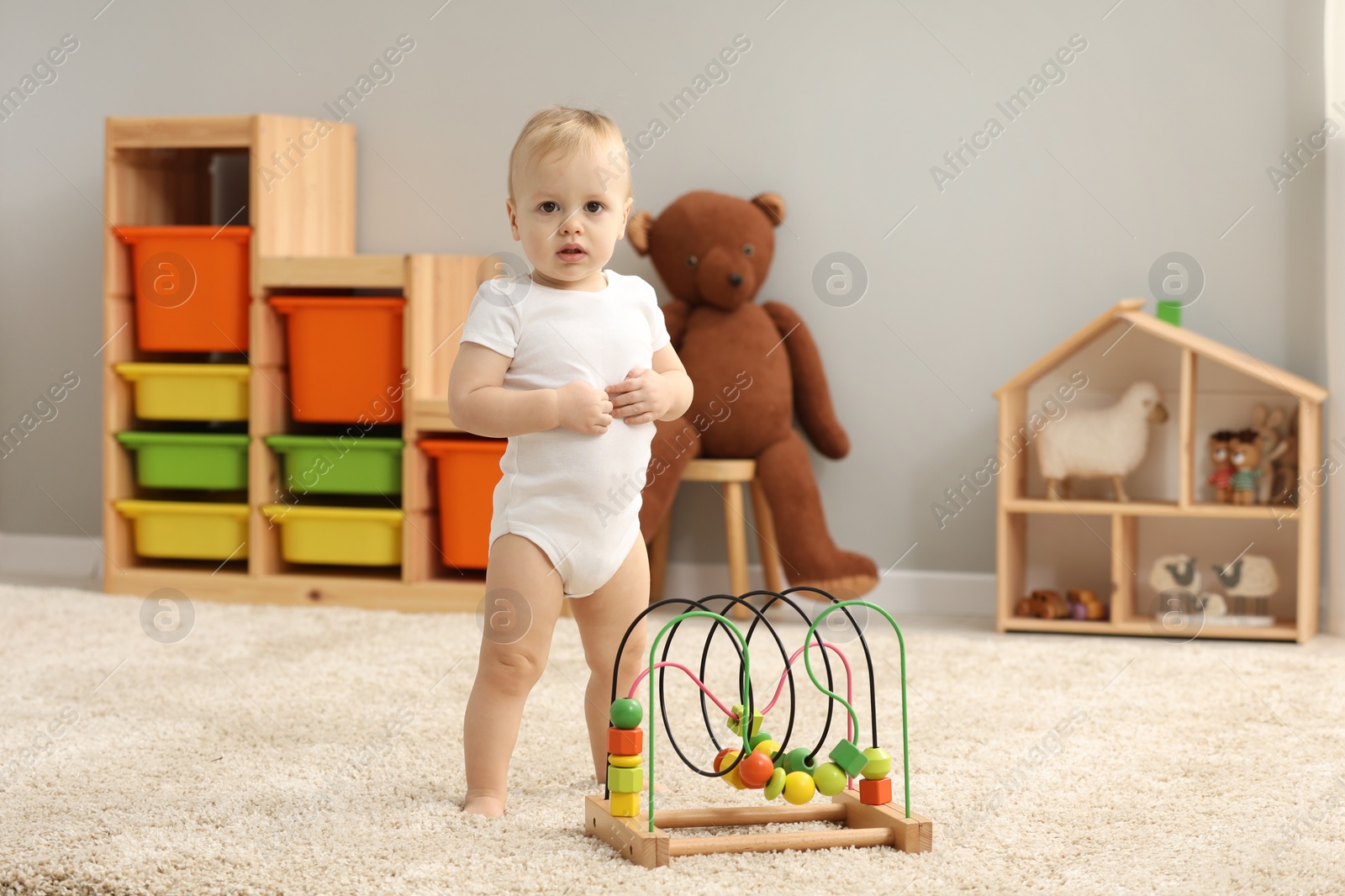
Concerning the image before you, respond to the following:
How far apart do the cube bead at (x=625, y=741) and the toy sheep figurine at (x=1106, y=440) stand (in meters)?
1.41

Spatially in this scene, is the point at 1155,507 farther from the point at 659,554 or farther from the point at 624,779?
the point at 624,779

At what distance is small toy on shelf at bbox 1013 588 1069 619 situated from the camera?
7.50ft

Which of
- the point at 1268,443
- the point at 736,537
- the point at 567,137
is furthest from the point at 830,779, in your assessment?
the point at 1268,443

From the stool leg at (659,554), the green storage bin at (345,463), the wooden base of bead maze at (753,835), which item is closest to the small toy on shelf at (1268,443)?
the stool leg at (659,554)

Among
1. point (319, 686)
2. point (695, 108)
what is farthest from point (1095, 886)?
point (695, 108)

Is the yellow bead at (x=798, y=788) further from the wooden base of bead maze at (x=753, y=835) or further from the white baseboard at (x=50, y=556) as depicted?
the white baseboard at (x=50, y=556)

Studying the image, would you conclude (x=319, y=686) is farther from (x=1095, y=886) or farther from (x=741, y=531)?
(x=1095, y=886)

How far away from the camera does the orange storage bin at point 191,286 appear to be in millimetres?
2512

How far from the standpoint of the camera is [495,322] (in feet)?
3.91

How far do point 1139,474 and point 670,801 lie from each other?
58.8 inches

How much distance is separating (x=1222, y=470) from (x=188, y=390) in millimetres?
2022

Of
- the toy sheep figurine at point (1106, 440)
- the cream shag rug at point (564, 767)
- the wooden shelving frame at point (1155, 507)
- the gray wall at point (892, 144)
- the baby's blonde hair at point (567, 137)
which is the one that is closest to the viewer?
the cream shag rug at point (564, 767)

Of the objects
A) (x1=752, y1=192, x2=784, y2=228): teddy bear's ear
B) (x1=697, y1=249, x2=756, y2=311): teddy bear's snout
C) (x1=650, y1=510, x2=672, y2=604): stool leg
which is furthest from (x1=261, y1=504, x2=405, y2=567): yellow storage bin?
(x1=752, y1=192, x2=784, y2=228): teddy bear's ear

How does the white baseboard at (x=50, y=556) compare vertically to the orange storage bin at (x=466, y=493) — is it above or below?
below
